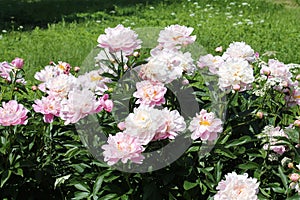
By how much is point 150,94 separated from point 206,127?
23 cm

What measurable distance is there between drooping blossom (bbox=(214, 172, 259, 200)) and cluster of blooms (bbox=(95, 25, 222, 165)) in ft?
0.60

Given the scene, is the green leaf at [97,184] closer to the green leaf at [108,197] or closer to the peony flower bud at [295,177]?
the green leaf at [108,197]


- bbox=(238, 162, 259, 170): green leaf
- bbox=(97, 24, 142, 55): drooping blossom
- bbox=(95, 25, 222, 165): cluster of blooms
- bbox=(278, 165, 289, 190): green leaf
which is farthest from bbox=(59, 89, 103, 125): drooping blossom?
bbox=(278, 165, 289, 190): green leaf

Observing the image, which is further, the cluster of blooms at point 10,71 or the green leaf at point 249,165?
the cluster of blooms at point 10,71

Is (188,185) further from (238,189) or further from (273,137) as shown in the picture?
(273,137)

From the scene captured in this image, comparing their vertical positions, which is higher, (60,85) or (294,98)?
(60,85)

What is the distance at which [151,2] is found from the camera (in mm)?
9758

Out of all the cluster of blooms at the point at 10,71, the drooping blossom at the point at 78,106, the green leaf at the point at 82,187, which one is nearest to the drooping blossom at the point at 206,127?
the drooping blossom at the point at 78,106

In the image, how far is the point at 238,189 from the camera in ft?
6.36

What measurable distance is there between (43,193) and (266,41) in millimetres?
4620

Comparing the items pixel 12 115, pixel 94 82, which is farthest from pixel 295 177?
pixel 12 115

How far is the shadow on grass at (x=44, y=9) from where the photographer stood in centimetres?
833

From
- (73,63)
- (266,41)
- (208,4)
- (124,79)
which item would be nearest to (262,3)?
(208,4)

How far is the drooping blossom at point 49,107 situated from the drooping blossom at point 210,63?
23.6 inches
